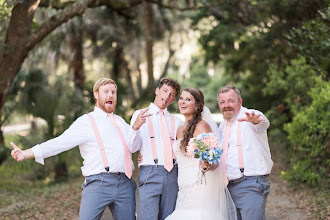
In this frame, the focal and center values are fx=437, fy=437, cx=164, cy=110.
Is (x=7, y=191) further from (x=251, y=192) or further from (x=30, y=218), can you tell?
(x=251, y=192)

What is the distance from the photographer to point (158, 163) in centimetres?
490

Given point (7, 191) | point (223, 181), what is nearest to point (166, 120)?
point (223, 181)

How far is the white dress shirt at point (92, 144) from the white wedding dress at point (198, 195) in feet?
2.18

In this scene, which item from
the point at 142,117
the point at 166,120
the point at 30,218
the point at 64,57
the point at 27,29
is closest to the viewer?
the point at 142,117

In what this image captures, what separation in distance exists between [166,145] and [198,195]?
663 mm

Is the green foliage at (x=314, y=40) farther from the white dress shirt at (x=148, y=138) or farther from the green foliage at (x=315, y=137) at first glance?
the white dress shirt at (x=148, y=138)

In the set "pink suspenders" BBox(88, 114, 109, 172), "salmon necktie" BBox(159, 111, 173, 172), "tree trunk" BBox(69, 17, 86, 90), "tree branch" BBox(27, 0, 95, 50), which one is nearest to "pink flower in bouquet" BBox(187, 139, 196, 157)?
"salmon necktie" BBox(159, 111, 173, 172)

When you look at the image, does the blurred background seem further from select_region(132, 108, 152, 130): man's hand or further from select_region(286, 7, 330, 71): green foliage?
select_region(132, 108, 152, 130): man's hand

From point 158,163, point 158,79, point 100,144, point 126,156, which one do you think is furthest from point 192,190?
point 158,79

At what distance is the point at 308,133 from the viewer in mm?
8891

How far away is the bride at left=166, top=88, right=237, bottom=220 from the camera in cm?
473

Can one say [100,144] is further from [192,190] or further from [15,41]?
[15,41]

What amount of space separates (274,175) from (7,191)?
22.5ft

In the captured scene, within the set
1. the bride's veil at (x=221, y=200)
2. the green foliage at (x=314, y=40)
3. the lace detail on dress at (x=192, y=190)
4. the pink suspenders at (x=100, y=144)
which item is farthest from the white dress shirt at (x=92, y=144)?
the green foliage at (x=314, y=40)
